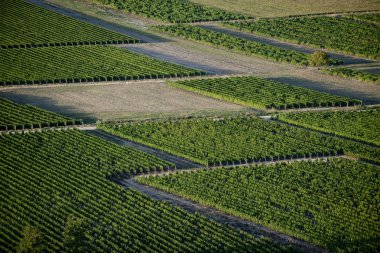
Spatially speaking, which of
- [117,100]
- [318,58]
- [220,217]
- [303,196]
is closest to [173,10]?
[318,58]

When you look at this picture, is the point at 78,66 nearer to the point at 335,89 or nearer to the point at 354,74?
the point at 335,89

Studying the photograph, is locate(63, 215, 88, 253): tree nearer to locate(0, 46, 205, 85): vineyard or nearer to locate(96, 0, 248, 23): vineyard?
locate(0, 46, 205, 85): vineyard

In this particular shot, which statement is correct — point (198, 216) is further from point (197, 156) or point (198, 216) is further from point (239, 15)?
point (239, 15)

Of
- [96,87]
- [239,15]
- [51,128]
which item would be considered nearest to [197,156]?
[51,128]

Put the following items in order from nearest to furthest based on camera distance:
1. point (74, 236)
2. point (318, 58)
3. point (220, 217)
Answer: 1. point (74, 236)
2. point (220, 217)
3. point (318, 58)

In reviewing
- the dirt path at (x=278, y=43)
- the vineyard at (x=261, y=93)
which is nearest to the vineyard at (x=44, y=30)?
the dirt path at (x=278, y=43)
